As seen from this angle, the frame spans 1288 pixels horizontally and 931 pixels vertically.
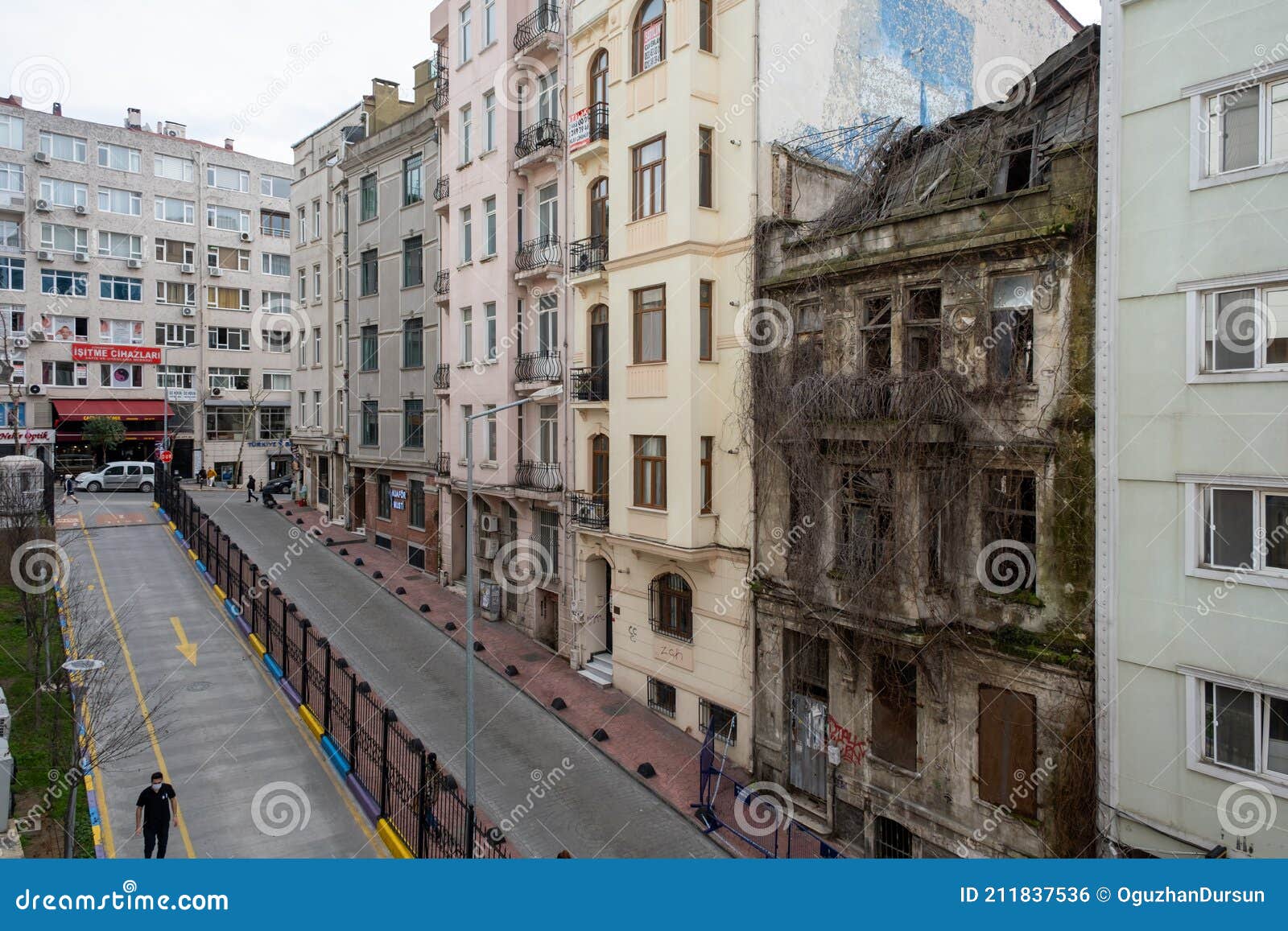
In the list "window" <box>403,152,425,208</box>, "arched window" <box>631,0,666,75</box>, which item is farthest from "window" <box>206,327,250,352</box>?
"arched window" <box>631,0,666,75</box>

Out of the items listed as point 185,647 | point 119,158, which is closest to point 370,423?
point 185,647

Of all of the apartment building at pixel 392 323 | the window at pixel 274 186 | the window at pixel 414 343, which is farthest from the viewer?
the window at pixel 274 186

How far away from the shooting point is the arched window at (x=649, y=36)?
1909cm

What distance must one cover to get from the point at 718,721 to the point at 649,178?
1295 cm

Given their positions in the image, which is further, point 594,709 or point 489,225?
point 489,225

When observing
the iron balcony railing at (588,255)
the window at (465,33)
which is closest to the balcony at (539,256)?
the iron balcony railing at (588,255)

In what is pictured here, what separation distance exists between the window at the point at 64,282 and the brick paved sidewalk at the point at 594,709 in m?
35.4

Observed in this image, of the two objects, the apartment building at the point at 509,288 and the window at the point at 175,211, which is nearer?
the apartment building at the point at 509,288

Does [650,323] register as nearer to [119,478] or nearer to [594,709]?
[594,709]

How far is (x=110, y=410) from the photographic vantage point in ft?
176

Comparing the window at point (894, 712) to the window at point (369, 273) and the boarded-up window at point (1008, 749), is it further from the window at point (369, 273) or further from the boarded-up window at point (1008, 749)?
the window at point (369, 273)

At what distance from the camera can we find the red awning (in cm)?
5156

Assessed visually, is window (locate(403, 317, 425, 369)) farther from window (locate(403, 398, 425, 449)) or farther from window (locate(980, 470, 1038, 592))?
window (locate(980, 470, 1038, 592))

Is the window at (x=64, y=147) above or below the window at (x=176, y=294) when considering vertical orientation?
above
